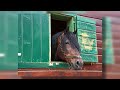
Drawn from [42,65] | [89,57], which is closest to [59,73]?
[42,65]

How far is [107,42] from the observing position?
11.1 ft

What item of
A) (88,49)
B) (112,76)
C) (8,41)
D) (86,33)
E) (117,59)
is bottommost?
(112,76)

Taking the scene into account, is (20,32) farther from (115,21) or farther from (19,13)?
(115,21)

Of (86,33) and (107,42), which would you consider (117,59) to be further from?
(86,33)

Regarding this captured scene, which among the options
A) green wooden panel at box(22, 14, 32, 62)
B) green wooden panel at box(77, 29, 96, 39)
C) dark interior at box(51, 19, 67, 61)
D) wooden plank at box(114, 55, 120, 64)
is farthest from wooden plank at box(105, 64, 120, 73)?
green wooden panel at box(22, 14, 32, 62)

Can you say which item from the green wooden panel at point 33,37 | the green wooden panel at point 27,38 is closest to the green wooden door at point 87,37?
the green wooden panel at point 33,37

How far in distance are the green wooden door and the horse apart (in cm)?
7

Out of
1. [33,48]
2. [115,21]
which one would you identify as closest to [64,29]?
[33,48]

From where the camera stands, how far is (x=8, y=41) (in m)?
3.25

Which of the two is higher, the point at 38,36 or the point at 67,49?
the point at 38,36

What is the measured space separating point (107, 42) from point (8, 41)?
4.30 feet

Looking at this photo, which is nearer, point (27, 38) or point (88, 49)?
point (27, 38)

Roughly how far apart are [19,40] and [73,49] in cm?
72
